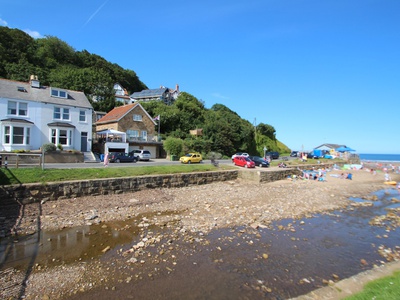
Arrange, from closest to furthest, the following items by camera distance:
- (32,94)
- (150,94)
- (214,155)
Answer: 1. (32,94)
2. (214,155)
3. (150,94)

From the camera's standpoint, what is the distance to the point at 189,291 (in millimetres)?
6574

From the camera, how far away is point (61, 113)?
30.0 m

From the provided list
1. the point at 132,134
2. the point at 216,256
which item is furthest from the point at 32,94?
the point at 216,256

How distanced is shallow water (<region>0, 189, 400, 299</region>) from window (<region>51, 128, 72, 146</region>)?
22.4 m

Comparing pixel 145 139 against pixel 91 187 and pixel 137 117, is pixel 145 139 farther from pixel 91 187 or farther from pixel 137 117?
pixel 91 187

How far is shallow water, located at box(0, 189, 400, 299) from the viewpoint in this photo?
6.71 m

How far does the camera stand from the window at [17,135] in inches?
1005

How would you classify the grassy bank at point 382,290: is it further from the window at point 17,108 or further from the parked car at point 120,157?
the window at point 17,108

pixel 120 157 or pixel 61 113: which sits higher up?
pixel 61 113

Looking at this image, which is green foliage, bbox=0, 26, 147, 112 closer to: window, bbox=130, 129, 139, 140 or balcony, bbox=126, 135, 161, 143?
window, bbox=130, 129, 139, 140

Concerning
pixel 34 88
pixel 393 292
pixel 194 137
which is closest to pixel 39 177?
pixel 393 292

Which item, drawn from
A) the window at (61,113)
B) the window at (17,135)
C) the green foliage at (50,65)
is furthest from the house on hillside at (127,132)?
the green foliage at (50,65)

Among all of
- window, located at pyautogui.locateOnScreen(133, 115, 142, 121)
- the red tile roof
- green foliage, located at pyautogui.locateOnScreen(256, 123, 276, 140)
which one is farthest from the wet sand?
green foliage, located at pyautogui.locateOnScreen(256, 123, 276, 140)

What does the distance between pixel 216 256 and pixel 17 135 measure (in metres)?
28.0
